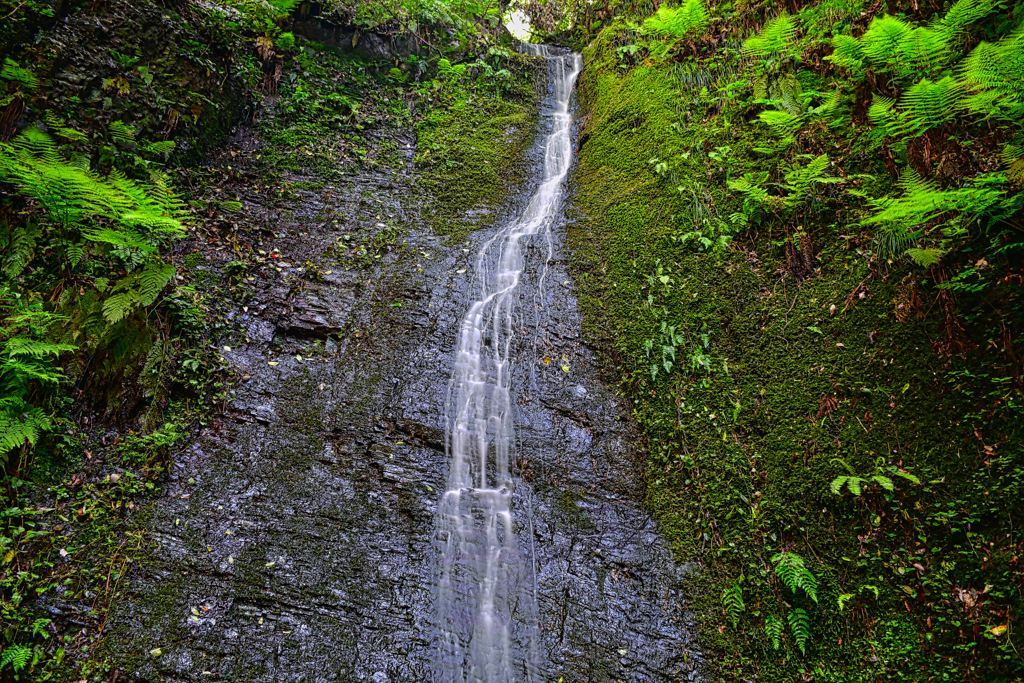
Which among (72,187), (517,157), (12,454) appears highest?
(517,157)

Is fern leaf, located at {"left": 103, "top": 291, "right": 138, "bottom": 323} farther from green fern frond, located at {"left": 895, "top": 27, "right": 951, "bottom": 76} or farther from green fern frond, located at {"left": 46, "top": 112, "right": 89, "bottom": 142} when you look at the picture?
green fern frond, located at {"left": 895, "top": 27, "right": 951, "bottom": 76}

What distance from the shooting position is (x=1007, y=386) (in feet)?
9.59

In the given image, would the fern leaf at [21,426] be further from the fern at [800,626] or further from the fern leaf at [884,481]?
the fern leaf at [884,481]

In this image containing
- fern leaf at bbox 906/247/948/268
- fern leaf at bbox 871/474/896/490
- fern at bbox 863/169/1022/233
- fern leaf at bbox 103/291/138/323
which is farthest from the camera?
fern leaf at bbox 103/291/138/323

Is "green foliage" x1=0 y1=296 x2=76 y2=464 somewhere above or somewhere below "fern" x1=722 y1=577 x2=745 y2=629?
above

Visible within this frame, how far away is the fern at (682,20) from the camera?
5.88 m

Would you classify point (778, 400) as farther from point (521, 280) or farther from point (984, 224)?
point (521, 280)

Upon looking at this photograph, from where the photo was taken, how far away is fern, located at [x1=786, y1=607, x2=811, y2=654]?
3.15 meters

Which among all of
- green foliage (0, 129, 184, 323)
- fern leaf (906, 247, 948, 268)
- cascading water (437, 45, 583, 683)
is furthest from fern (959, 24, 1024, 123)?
green foliage (0, 129, 184, 323)

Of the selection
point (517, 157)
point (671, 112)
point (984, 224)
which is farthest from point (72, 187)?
point (984, 224)

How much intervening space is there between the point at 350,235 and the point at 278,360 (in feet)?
7.05

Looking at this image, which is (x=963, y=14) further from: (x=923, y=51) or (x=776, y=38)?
(x=776, y=38)

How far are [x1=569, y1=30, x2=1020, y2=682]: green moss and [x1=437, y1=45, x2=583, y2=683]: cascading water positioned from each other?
1142 mm

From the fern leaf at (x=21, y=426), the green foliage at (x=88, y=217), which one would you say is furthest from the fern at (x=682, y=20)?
the fern leaf at (x=21, y=426)
